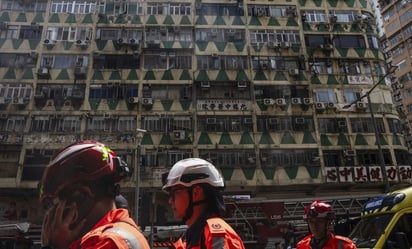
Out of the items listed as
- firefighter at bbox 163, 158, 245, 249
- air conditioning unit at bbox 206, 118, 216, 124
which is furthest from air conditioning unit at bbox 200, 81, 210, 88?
firefighter at bbox 163, 158, 245, 249

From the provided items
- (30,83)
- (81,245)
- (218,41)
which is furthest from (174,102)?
(81,245)

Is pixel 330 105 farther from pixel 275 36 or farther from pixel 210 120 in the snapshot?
pixel 210 120

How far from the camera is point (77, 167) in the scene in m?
1.67

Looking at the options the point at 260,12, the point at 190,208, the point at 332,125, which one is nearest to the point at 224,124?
the point at 332,125

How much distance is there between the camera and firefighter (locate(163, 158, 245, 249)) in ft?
7.86

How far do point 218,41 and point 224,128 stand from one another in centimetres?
660

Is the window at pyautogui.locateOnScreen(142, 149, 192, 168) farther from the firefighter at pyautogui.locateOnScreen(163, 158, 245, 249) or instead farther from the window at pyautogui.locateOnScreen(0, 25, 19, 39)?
the firefighter at pyautogui.locateOnScreen(163, 158, 245, 249)

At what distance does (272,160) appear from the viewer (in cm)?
2200

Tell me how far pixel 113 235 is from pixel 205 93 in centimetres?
2203

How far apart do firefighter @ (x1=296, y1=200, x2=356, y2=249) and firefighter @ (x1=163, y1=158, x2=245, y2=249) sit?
87.4 inches

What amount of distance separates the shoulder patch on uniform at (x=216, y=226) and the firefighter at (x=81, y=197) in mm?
734

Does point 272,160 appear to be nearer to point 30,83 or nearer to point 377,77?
point 377,77

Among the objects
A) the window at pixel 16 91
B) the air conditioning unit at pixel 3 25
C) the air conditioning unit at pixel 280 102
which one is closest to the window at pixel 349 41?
the air conditioning unit at pixel 280 102

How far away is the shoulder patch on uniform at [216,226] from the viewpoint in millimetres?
2203
